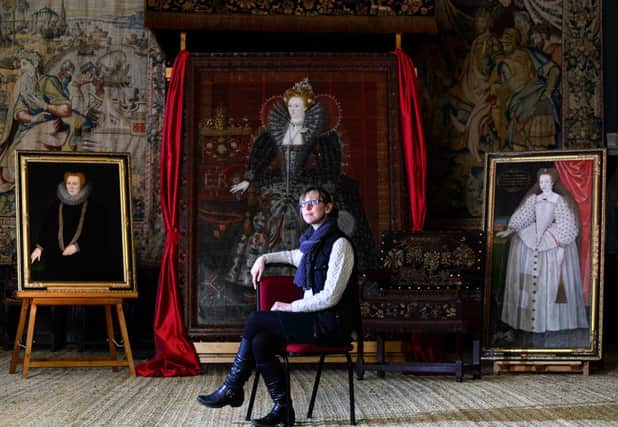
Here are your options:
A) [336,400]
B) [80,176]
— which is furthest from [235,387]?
[80,176]

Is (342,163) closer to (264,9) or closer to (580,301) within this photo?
(264,9)

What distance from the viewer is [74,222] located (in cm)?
747

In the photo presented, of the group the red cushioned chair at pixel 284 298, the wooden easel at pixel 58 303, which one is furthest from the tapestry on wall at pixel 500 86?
the red cushioned chair at pixel 284 298

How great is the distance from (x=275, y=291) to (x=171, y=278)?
2443 mm

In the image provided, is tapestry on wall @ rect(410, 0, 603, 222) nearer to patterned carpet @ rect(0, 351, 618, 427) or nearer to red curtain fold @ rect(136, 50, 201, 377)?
patterned carpet @ rect(0, 351, 618, 427)

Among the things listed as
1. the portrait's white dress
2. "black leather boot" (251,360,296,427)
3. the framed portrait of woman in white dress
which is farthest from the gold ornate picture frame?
the portrait's white dress

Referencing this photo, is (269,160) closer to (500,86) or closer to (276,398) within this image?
(500,86)

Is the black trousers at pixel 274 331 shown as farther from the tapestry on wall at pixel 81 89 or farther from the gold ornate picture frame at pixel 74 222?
the tapestry on wall at pixel 81 89

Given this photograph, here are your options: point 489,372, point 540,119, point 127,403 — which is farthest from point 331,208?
point 540,119

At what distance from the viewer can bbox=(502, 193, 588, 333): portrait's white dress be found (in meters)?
7.67

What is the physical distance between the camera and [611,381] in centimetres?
706

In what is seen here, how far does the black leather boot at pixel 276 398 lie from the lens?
4977mm

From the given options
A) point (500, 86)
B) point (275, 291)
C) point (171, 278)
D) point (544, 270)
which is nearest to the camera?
point (275, 291)

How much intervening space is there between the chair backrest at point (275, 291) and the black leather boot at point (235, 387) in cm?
53
